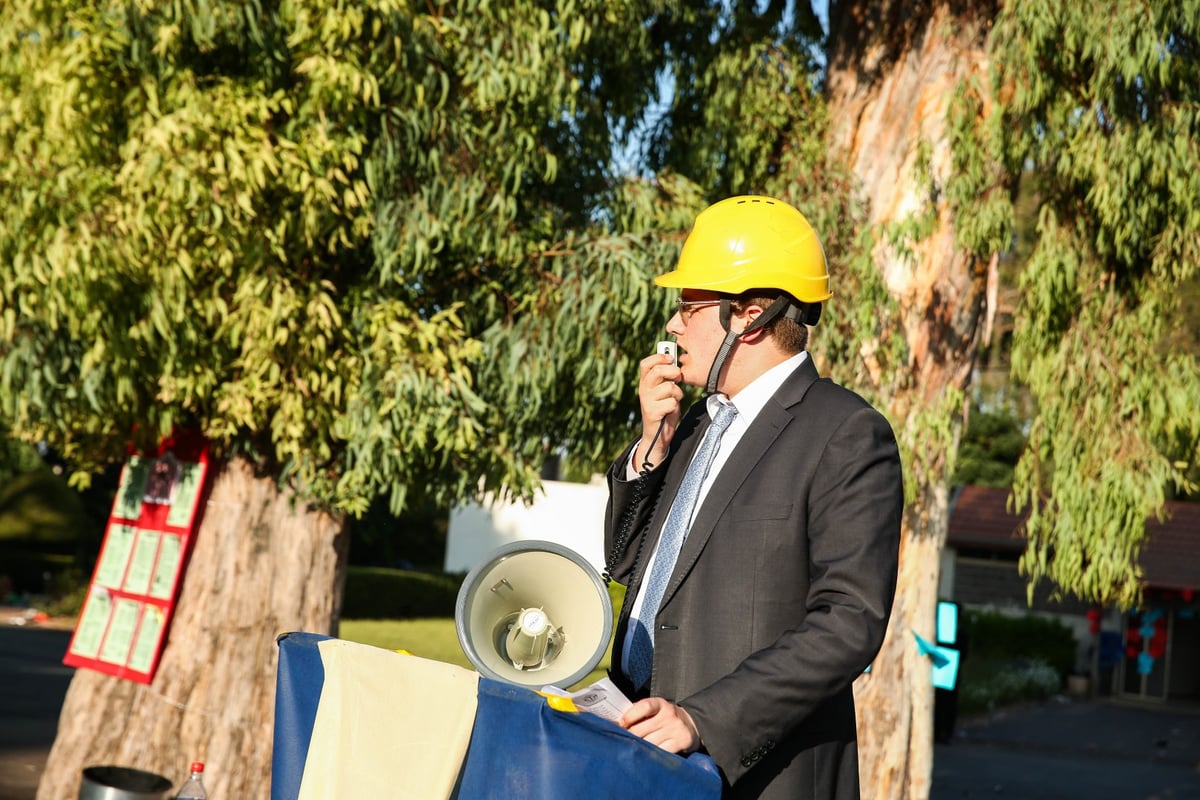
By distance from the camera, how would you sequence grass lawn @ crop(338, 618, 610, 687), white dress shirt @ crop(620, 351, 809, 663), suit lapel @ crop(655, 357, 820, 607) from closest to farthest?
suit lapel @ crop(655, 357, 820, 607), white dress shirt @ crop(620, 351, 809, 663), grass lawn @ crop(338, 618, 610, 687)

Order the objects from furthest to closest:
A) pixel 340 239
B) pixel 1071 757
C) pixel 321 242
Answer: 1. pixel 1071 757
2. pixel 340 239
3. pixel 321 242

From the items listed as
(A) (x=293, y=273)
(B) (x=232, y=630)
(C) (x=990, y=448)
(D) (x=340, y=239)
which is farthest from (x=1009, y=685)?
(A) (x=293, y=273)

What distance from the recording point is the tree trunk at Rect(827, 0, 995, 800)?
8195 millimetres

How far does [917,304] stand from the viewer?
830 cm

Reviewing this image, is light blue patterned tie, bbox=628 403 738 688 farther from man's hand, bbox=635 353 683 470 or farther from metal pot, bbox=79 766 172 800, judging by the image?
metal pot, bbox=79 766 172 800

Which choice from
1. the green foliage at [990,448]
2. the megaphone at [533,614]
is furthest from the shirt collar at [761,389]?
the green foliage at [990,448]

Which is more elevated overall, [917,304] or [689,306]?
[917,304]

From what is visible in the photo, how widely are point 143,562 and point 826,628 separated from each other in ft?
21.4

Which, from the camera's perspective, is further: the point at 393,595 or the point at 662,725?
the point at 393,595

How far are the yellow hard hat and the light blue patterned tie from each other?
0.98 ft

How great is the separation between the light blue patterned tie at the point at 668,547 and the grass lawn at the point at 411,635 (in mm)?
20624

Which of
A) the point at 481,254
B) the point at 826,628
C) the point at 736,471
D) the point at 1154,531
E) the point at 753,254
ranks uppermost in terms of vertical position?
the point at 1154,531

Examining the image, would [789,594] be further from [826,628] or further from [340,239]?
[340,239]

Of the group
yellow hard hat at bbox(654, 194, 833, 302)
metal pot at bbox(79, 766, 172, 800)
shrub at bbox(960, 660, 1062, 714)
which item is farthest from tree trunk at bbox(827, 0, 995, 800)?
shrub at bbox(960, 660, 1062, 714)
